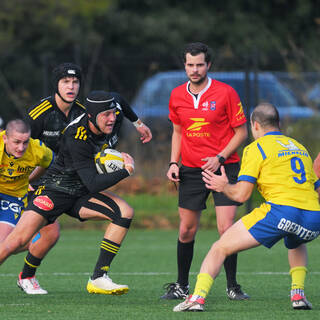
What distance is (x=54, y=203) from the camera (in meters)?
7.78

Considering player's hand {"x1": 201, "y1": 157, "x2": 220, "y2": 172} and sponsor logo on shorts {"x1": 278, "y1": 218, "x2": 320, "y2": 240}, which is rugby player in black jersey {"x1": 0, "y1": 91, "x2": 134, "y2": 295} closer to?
player's hand {"x1": 201, "y1": 157, "x2": 220, "y2": 172}

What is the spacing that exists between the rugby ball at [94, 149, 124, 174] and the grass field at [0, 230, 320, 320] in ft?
3.85

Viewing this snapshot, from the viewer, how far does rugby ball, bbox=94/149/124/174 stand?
7664 millimetres

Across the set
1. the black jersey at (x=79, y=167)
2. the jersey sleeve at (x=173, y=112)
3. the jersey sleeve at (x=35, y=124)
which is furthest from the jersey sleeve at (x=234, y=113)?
the jersey sleeve at (x=35, y=124)

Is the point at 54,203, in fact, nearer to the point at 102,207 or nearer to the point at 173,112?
the point at 102,207

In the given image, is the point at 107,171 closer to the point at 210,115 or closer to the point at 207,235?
the point at 210,115

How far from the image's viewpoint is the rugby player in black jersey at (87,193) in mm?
7586

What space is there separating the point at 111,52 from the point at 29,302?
811 inches

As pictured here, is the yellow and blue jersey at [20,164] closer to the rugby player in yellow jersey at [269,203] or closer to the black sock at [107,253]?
the black sock at [107,253]

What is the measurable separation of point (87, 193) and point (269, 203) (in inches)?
75.3

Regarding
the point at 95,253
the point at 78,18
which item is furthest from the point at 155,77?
the point at 78,18

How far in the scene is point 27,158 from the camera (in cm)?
796

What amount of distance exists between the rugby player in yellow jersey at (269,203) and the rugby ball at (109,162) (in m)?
1.11

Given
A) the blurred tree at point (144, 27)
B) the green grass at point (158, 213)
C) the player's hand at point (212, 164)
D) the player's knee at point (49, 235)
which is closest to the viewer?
the player's hand at point (212, 164)
